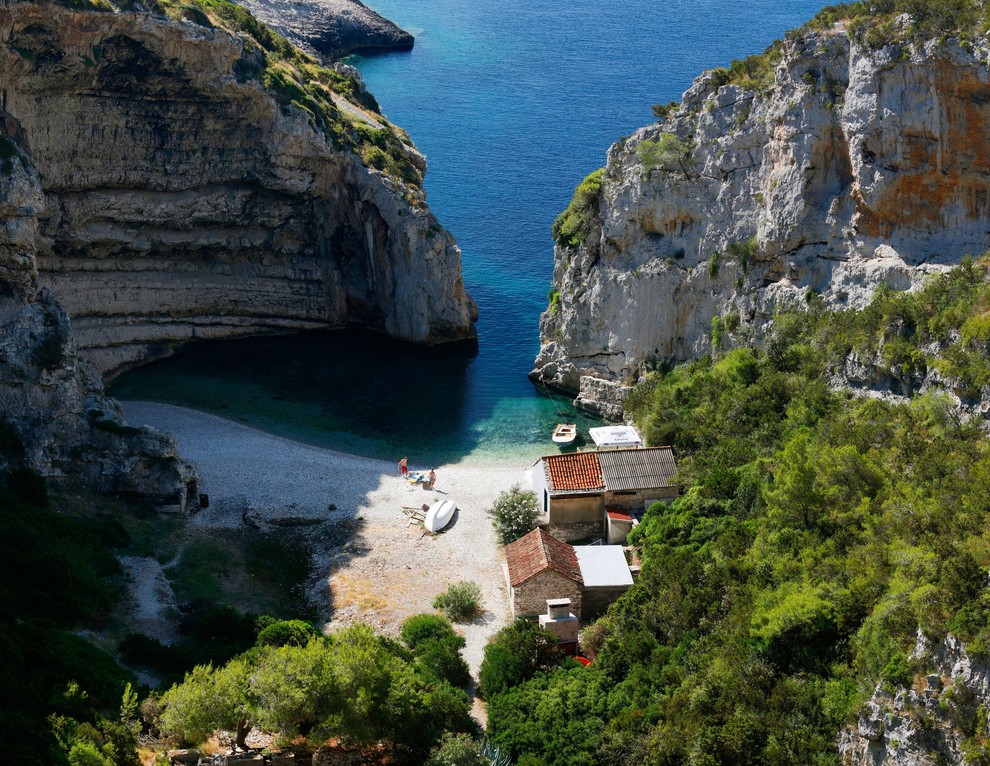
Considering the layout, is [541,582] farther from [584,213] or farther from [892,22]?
[892,22]

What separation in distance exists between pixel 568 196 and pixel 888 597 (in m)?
58.2

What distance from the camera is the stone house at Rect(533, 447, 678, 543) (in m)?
45.1

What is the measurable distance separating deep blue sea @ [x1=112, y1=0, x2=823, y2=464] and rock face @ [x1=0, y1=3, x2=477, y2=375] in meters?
2.28

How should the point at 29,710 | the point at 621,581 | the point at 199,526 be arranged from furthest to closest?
the point at 199,526 < the point at 621,581 < the point at 29,710

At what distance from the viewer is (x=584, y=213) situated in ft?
192

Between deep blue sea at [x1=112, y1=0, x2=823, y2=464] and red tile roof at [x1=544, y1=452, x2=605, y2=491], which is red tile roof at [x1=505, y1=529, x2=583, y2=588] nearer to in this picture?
red tile roof at [x1=544, y1=452, x2=605, y2=491]

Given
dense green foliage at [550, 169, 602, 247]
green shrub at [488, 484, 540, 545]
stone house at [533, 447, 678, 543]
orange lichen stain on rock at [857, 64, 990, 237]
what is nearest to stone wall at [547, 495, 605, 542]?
stone house at [533, 447, 678, 543]

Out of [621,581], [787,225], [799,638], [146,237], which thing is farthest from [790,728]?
[146,237]

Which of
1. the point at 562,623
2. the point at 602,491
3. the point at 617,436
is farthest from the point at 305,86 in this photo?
the point at 562,623

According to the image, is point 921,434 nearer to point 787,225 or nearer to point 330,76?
point 787,225

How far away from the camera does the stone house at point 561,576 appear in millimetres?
39125

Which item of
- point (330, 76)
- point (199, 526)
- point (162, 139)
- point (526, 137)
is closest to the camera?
point (199, 526)

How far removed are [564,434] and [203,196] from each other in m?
24.0

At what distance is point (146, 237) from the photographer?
2462 inches
